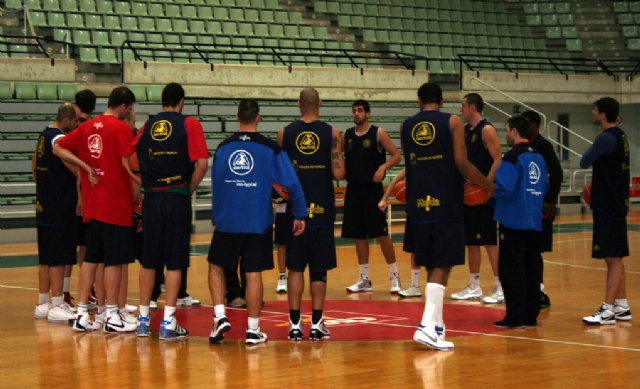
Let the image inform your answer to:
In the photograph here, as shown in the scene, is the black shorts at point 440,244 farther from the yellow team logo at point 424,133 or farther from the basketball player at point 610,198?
the basketball player at point 610,198

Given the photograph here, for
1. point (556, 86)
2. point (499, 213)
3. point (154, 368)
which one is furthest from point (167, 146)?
point (556, 86)

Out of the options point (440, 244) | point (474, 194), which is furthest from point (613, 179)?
point (440, 244)

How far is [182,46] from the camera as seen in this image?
24969 mm

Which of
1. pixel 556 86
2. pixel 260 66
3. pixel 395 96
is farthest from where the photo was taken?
pixel 556 86

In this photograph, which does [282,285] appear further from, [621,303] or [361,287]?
[621,303]

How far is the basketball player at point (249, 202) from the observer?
30.3 feet

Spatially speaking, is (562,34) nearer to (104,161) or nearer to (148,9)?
(148,9)

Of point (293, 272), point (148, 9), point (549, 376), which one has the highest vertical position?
point (148, 9)

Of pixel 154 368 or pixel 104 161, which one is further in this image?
pixel 104 161

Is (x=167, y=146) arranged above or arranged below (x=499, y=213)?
above

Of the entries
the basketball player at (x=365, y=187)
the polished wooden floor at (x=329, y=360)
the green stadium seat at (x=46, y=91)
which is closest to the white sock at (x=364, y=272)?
the basketball player at (x=365, y=187)

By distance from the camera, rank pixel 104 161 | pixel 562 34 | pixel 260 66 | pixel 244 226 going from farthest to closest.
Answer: pixel 562 34
pixel 260 66
pixel 104 161
pixel 244 226

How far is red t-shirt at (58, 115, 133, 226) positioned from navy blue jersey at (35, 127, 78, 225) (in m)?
0.82

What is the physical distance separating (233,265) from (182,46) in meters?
16.1
